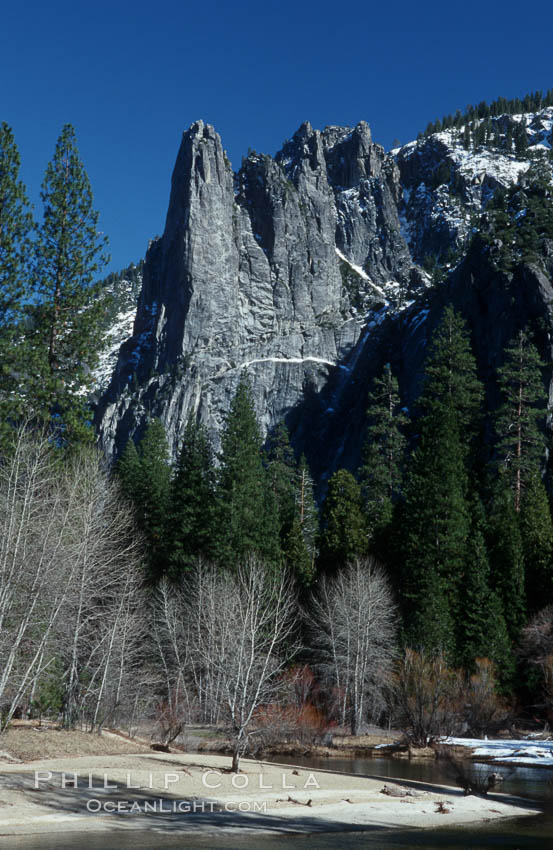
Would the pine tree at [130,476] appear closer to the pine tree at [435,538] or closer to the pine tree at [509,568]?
the pine tree at [435,538]

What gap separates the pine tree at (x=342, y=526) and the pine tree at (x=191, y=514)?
828 cm

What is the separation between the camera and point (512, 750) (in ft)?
115

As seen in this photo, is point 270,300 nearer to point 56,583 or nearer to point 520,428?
point 520,428

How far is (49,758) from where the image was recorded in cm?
2331

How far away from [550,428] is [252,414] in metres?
32.5

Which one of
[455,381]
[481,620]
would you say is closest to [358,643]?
[481,620]

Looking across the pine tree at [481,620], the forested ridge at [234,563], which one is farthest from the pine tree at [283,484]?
the pine tree at [481,620]

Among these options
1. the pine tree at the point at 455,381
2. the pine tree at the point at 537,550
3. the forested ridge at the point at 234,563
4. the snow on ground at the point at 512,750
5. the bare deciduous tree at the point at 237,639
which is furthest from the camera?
the pine tree at the point at 455,381

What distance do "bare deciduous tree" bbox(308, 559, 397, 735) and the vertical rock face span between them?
320ft

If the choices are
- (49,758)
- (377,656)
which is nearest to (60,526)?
(49,758)

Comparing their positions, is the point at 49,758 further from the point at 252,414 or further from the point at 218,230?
the point at 218,230

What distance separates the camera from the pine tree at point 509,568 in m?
47.2

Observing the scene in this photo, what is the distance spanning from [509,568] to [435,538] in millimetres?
4627

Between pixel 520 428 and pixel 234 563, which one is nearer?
pixel 234 563
